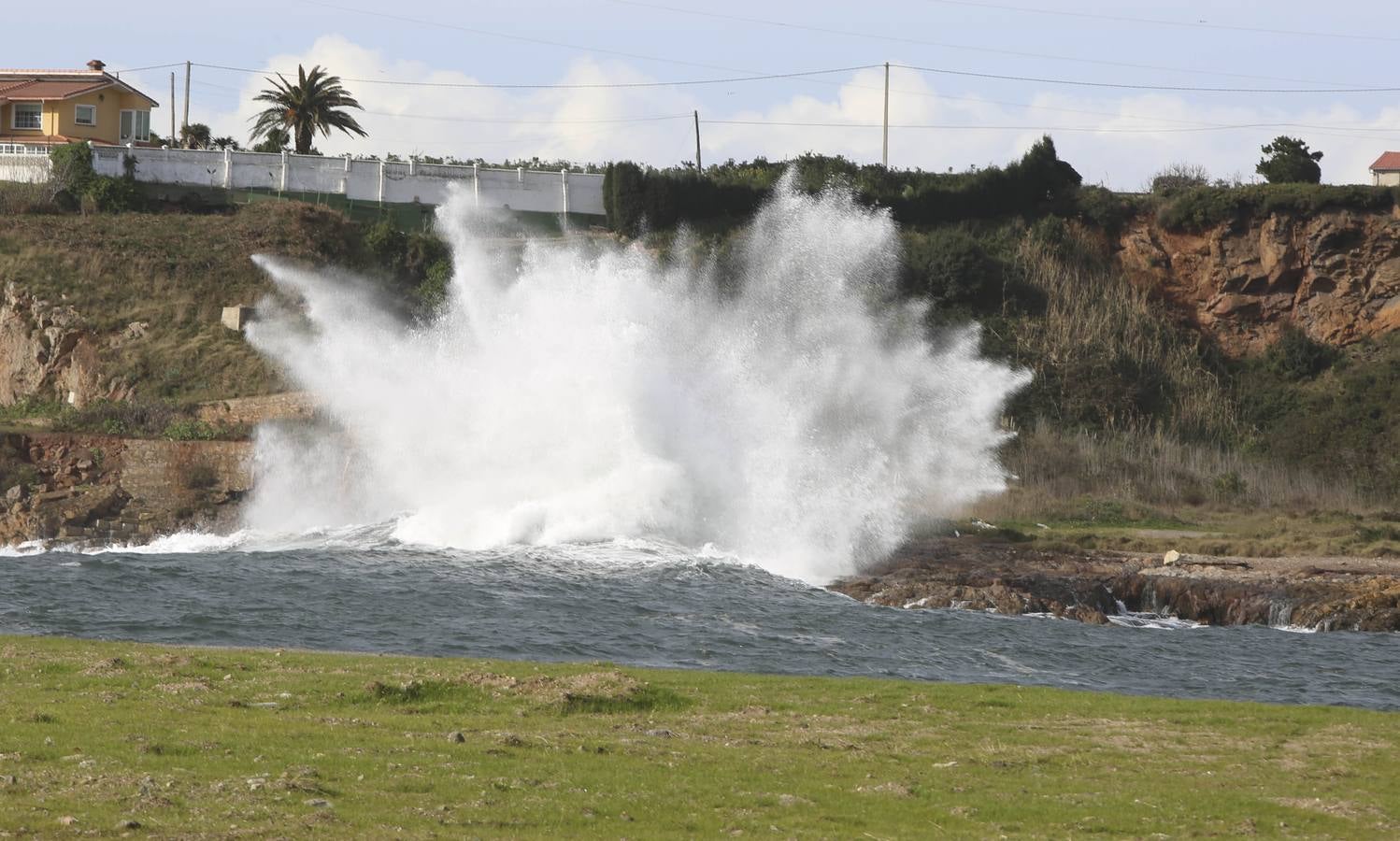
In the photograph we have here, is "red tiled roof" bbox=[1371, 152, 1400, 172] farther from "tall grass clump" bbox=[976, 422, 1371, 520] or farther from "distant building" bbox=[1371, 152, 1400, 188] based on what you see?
"tall grass clump" bbox=[976, 422, 1371, 520]

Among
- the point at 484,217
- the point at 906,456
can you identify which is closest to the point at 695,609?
the point at 906,456

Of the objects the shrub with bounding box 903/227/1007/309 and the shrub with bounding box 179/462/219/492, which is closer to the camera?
the shrub with bounding box 179/462/219/492

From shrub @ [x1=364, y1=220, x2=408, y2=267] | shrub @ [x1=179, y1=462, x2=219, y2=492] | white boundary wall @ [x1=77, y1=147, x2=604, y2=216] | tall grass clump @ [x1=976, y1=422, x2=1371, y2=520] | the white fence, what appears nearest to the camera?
shrub @ [x1=179, y1=462, x2=219, y2=492]

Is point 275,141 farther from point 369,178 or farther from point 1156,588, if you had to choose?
point 1156,588

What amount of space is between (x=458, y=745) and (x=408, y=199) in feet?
210

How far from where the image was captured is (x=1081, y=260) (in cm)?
7375

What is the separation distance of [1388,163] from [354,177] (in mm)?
78997

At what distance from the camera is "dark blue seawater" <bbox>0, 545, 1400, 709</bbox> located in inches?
1016

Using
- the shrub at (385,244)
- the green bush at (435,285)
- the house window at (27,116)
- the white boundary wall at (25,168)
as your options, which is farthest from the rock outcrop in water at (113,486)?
the house window at (27,116)

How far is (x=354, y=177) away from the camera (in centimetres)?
7694

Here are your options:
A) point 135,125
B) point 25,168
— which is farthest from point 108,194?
point 135,125

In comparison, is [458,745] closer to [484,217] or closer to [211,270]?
[211,270]

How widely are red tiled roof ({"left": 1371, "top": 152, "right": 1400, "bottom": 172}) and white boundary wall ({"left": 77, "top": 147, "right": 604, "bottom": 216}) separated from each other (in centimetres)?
6733

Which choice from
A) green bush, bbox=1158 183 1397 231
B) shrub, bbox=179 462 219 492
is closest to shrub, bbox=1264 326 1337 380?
green bush, bbox=1158 183 1397 231
